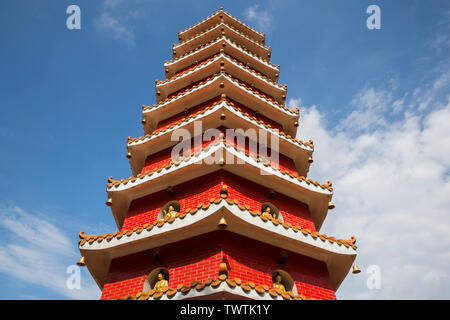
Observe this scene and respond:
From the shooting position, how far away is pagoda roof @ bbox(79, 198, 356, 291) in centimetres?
795

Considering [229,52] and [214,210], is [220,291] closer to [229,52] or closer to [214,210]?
[214,210]

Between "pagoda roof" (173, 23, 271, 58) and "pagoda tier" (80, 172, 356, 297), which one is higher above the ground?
"pagoda roof" (173, 23, 271, 58)

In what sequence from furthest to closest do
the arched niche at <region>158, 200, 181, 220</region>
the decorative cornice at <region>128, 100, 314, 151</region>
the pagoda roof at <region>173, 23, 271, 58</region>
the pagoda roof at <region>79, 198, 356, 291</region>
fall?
1. the pagoda roof at <region>173, 23, 271, 58</region>
2. the decorative cornice at <region>128, 100, 314, 151</region>
3. the arched niche at <region>158, 200, 181, 220</region>
4. the pagoda roof at <region>79, 198, 356, 291</region>

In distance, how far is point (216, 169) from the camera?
9.82 m

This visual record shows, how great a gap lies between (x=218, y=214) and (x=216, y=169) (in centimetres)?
227

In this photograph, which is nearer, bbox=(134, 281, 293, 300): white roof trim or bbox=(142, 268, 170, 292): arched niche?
bbox=(134, 281, 293, 300): white roof trim

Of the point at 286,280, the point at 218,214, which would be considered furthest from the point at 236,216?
the point at 286,280

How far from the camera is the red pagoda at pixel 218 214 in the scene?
25.9 feet

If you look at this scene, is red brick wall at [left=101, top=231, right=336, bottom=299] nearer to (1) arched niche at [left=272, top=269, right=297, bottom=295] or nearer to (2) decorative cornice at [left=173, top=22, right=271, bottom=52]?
(1) arched niche at [left=272, top=269, right=297, bottom=295]

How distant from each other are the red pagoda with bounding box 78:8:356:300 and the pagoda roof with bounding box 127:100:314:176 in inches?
1.8

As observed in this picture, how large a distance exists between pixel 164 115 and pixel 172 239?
279 inches

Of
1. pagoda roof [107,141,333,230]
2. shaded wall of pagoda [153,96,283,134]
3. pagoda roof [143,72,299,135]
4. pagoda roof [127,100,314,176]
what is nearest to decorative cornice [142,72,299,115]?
pagoda roof [143,72,299,135]
